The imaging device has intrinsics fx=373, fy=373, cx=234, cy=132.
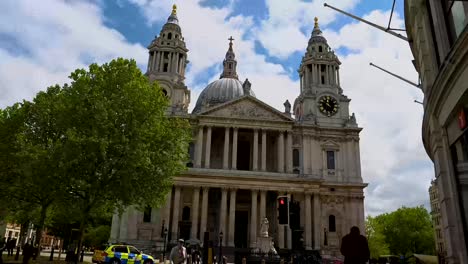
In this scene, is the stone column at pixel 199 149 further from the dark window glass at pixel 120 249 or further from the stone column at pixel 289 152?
the dark window glass at pixel 120 249

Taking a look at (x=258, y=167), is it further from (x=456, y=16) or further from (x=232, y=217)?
(x=456, y=16)

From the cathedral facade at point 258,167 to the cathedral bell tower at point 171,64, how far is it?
0.13m

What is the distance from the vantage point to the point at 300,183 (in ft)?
135

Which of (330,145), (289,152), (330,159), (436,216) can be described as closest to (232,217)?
(289,152)

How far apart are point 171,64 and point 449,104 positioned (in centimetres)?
4279

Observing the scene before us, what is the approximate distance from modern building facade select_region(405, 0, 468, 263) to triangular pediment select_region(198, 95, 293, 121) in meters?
32.7

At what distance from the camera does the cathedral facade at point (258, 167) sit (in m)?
40.2

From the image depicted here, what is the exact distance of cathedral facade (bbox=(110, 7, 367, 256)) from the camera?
132 feet

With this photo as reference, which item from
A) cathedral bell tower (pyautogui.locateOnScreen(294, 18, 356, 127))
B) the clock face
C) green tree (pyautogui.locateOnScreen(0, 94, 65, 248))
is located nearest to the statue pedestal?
green tree (pyautogui.locateOnScreen(0, 94, 65, 248))

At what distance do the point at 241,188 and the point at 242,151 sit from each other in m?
9.18

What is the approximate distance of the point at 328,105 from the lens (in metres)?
48.5

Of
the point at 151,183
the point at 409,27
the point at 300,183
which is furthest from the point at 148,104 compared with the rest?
the point at 300,183

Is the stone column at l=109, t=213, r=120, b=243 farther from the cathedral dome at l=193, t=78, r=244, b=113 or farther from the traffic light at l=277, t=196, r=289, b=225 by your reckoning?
the traffic light at l=277, t=196, r=289, b=225

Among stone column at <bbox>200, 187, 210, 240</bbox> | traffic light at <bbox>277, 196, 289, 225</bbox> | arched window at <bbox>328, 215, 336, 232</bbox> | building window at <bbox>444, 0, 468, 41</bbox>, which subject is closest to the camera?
building window at <bbox>444, 0, 468, 41</bbox>
